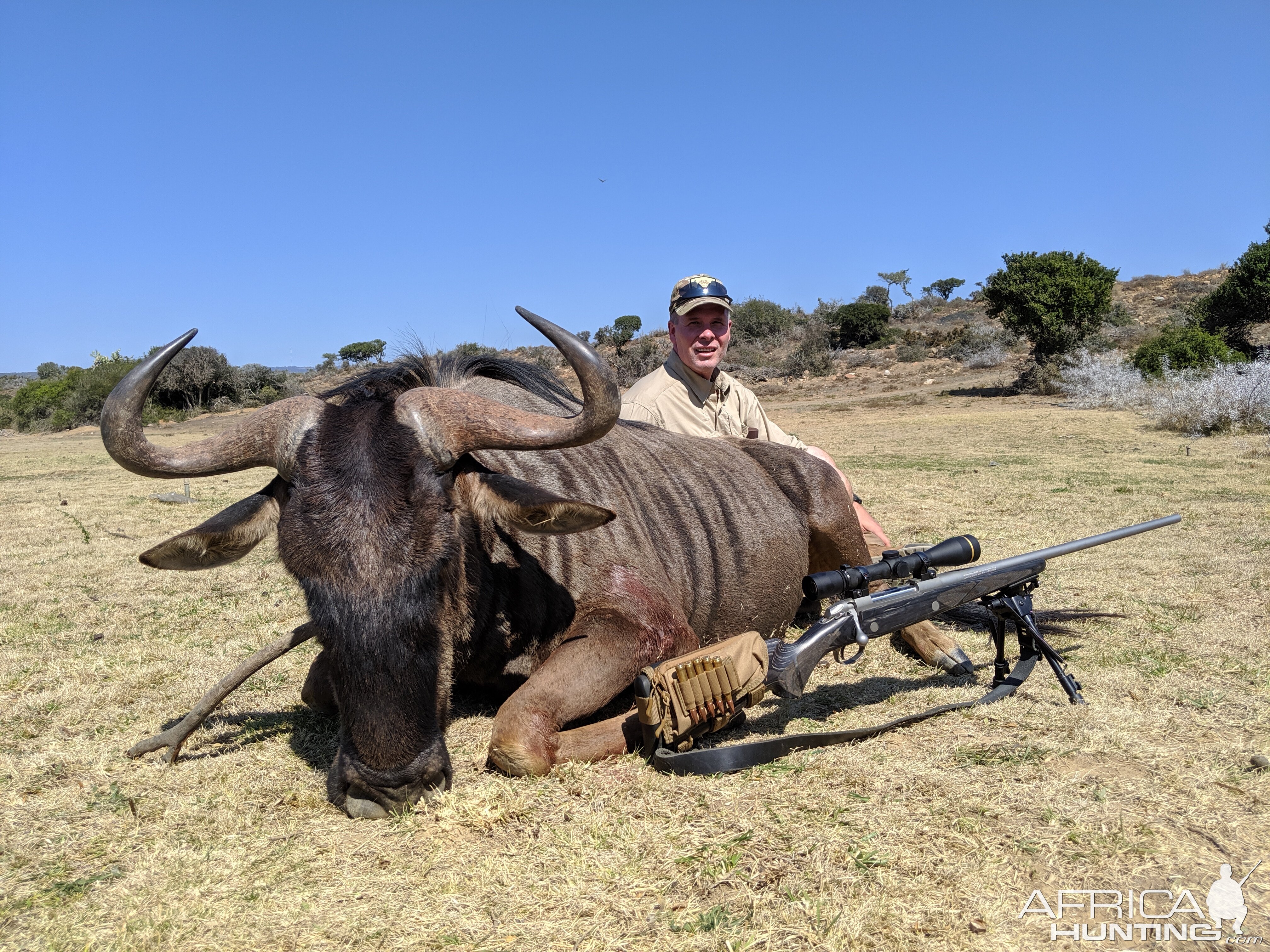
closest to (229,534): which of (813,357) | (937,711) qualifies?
(937,711)

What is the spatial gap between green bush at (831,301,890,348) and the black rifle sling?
41244 millimetres

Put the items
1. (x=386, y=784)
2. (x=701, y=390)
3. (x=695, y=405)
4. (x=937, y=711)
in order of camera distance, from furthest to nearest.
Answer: (x=701, y=390) → (x=695, y=405) → (x=937, y=711) → (x=386, y=784)

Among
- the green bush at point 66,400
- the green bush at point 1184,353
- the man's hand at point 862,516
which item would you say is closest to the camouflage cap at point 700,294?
the man's hand at point 862,516

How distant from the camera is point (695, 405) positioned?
7.15 metres

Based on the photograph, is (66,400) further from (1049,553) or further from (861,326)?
(1049,553)

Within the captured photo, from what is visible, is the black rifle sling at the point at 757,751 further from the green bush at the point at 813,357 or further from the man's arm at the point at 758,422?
the green bush at the point at 813,357

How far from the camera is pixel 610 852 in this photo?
2.82 metres

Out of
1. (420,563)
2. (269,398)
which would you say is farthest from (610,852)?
(269,398)

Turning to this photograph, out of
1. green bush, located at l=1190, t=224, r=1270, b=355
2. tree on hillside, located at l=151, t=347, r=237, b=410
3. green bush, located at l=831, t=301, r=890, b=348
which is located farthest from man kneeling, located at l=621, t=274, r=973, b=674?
green bush, located at l=831, t=301, r=890, b=348

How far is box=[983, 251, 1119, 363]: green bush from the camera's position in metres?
29.5

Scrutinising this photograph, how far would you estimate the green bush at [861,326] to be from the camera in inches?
1697

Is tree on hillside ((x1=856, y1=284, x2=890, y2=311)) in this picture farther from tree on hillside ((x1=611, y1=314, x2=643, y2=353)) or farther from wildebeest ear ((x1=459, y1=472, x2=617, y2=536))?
wildebeest ear ((x1=459, y1=472, x2=617, y2=536))

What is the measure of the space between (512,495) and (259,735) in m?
1.84

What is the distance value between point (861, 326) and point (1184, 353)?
70.5 feet
